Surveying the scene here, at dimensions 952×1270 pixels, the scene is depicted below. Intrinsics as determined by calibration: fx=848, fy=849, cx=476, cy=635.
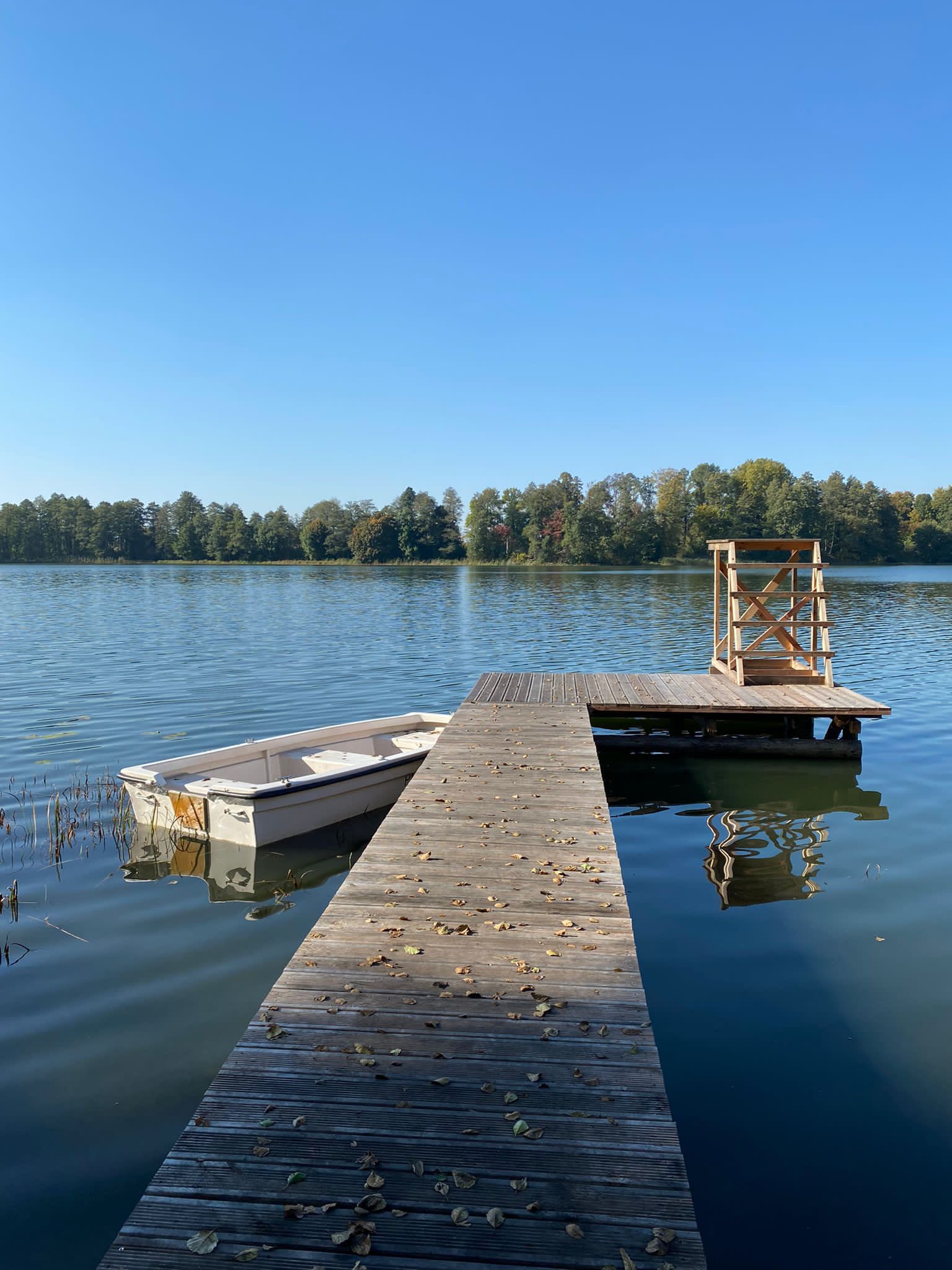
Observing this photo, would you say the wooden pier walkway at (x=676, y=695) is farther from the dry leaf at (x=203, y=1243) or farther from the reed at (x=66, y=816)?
the dry leaf at (x=203, y=1243)

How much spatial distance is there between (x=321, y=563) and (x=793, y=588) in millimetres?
103252

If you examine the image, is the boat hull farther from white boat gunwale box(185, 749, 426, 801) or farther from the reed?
the reed

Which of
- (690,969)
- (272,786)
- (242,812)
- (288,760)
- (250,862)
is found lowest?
(690,969)

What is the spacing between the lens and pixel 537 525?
10800 cm

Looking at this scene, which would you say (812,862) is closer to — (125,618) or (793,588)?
(793,588)

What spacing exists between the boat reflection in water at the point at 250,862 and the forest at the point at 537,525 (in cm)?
9162

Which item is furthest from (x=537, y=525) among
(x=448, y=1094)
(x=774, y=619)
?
(x=448, y=1094)

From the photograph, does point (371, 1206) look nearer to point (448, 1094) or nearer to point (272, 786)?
point (448, 1094)

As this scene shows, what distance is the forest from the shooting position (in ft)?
330

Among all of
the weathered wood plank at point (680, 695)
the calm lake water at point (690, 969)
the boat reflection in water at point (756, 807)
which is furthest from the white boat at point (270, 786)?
the boat reflection in water at point (756, 807)

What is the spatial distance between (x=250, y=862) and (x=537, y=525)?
334 feet

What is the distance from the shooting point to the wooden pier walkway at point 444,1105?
2.53m

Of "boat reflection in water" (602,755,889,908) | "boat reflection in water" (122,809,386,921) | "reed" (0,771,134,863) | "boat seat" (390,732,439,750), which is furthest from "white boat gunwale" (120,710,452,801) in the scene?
"boat reflection in water" (602,755,889,908)

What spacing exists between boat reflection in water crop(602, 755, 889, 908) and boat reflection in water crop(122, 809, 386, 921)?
11.6ft
